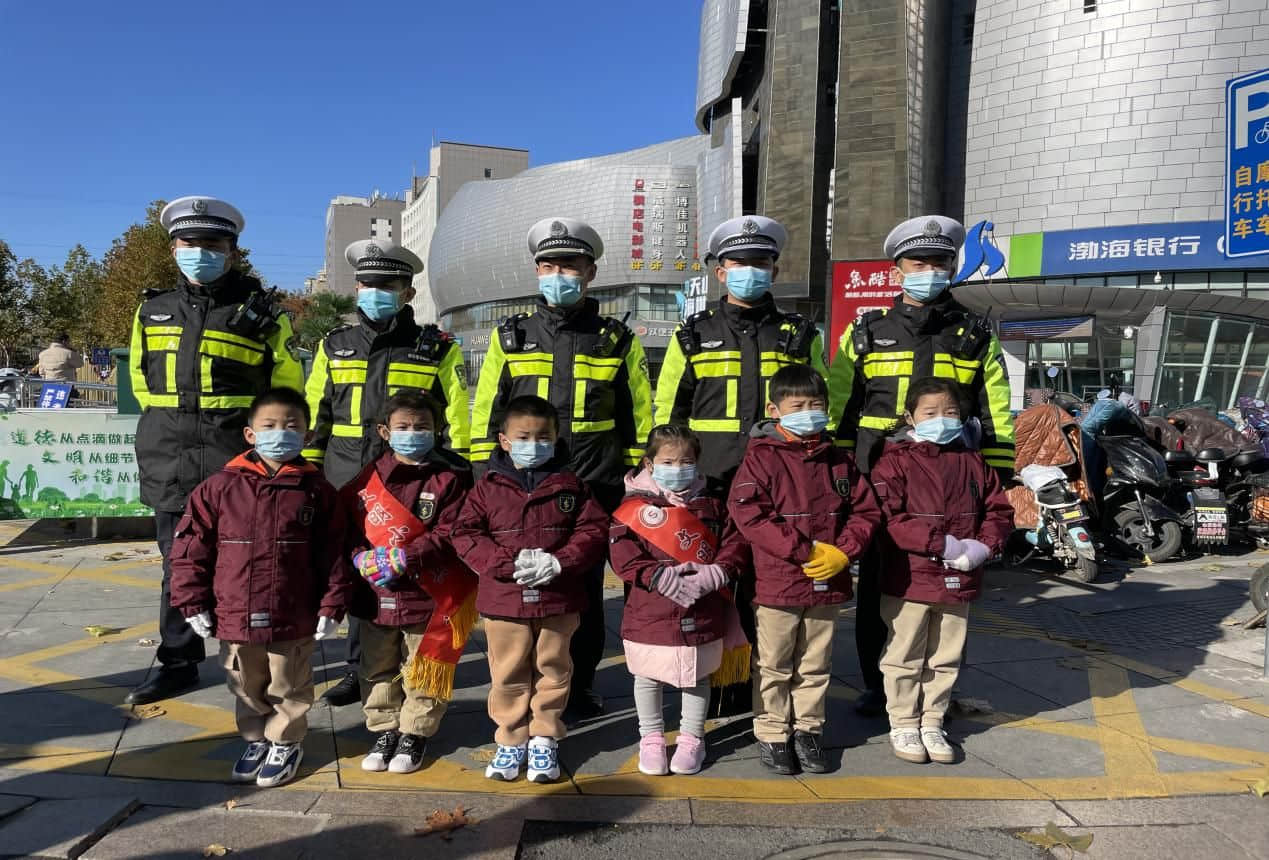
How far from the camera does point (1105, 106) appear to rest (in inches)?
1083

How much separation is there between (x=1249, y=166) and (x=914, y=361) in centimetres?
251

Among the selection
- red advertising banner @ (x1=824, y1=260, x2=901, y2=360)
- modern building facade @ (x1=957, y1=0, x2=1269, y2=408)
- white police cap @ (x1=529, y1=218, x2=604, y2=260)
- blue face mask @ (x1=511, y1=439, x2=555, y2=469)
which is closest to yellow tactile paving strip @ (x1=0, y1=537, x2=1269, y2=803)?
blue face mask @ (x1=511, y1=439, x2=555, y2=469)

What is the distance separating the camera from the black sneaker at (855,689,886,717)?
4.11 m

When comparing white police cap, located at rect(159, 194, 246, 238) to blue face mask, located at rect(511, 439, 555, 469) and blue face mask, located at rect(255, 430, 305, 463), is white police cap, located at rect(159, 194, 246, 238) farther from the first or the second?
blue face mask, located at rect(511, 439, 555, 469)

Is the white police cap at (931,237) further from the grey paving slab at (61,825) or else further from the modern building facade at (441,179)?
the modern building facade at (441,179)

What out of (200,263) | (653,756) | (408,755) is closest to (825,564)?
(653,756)

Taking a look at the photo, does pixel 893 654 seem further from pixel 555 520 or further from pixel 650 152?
pixel 650 152

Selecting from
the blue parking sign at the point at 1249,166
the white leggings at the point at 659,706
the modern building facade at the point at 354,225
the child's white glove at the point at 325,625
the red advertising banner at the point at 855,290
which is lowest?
the white leggings at the point at 659,706

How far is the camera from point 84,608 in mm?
5766

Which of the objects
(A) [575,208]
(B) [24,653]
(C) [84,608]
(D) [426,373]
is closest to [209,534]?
(D) [426,373]

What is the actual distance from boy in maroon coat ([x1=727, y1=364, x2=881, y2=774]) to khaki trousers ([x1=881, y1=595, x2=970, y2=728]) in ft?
1.16

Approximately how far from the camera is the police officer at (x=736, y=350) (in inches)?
159

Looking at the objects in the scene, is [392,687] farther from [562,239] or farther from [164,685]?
[562,239]

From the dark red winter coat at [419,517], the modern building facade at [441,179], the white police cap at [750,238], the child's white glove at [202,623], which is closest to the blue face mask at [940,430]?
the white police cap at [750,238]
